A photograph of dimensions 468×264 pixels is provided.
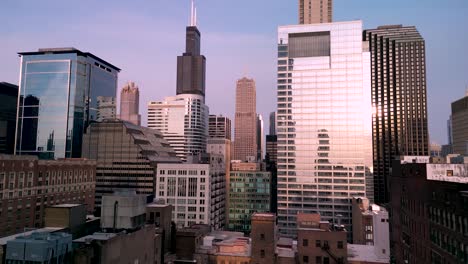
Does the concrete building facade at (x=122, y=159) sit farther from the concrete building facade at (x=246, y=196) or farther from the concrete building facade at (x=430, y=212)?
the concrete building facade at (x=430, y=212)

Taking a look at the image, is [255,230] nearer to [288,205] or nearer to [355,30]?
[288,205]

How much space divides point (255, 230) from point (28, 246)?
47074 mm

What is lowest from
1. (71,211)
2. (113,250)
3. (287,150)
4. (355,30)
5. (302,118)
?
(113,250)

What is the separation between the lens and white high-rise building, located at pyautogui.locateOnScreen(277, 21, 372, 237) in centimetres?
16800

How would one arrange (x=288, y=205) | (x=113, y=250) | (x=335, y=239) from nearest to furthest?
1. (x=113, y=250)
2. (x=335, y=239)
3. (x=288, y=205)

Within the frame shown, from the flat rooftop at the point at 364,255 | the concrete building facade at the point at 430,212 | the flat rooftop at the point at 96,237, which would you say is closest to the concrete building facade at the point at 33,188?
the flat rooftop at the point at 96,237

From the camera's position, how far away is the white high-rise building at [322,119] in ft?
551

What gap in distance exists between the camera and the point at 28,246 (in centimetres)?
3038

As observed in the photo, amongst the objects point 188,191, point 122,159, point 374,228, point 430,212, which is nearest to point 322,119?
point 374,228

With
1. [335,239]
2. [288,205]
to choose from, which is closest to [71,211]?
[335,239]

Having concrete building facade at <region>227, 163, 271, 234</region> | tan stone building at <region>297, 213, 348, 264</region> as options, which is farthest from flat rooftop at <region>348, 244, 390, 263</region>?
concrete building facade at <region>227, 163, 271, 234</region>

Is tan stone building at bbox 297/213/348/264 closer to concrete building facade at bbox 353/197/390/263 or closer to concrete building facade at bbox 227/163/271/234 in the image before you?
concrete building facade at bbox 353/197/390/263

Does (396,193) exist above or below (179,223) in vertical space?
above

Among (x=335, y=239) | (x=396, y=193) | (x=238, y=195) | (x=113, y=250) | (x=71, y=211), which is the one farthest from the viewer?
(x=238, y=195)
